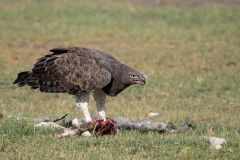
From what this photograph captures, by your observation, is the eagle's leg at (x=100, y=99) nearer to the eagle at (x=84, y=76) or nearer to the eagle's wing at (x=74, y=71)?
the eagle at (x=84, y=76)

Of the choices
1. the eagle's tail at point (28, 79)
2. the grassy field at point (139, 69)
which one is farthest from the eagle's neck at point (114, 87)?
the eagle's tail at point (28, 79)

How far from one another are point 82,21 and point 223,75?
11756 millimetres

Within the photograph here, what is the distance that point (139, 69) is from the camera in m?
17.5

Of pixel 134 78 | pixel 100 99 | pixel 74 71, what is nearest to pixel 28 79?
pixel 74 71

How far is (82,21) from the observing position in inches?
1054

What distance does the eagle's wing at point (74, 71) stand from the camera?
30.6 ft

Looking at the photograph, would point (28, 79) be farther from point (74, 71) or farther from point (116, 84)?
point (116, 84)

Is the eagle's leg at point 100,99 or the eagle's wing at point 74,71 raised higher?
the eagle's wing at point 74,71

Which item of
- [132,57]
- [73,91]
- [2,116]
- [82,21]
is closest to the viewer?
[73,91]

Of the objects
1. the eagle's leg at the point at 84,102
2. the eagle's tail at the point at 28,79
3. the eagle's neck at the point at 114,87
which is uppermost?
the eagle's tail at the point at 28,79

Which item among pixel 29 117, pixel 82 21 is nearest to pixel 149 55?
pixel 82 21

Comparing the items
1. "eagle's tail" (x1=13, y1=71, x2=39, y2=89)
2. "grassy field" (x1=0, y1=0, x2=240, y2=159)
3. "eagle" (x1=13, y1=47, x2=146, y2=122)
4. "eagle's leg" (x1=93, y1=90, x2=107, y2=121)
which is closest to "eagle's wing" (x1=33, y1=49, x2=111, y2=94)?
"eagle" (x1=13, y1=47, x2=146, y2=122)

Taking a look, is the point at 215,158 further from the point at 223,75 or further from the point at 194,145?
the point at 223,75

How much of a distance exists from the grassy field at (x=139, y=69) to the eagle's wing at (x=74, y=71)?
34.3 inches
